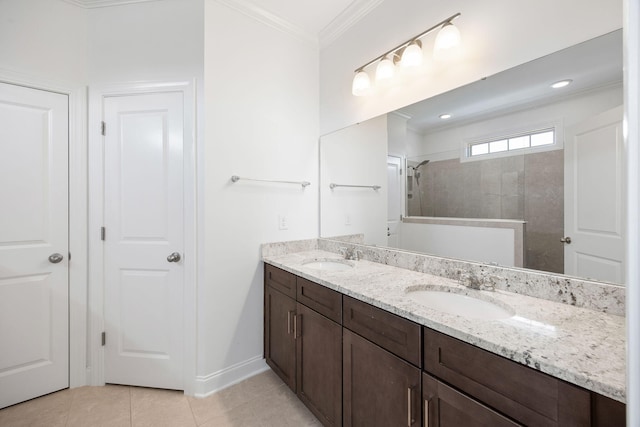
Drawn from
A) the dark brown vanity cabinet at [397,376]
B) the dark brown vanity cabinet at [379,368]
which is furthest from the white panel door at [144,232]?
the dark brown vanity cabinet at [379,368]

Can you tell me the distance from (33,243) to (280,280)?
63.7 inches

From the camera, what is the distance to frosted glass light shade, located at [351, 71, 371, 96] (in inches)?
76.2

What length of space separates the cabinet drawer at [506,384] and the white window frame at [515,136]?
92cm

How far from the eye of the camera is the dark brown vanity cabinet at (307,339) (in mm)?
1367

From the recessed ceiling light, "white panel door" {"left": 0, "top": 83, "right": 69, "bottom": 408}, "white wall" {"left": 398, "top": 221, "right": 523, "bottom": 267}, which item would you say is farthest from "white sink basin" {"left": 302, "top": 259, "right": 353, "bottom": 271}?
"white panel door" {"left": 0, "top": 83, "right": 69, "bottom": 408}

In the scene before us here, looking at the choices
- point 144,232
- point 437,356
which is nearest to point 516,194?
point 437,356

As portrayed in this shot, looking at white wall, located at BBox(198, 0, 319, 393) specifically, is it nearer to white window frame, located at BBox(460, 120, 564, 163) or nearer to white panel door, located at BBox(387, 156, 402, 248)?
white panel door, located at BBox(387, 156, 402, 248)

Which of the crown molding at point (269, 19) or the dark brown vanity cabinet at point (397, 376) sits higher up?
the crown molding at point (269, 19)

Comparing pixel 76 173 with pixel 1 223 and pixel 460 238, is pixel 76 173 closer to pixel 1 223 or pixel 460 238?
pixel 1 223

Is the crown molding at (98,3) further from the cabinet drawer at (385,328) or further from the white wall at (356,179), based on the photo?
the cabinet drawer at (385,328)

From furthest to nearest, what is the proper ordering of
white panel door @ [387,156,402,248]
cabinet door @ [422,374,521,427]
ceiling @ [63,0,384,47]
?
1. ceiling @ [63,0,384,47]
2. white panel door @ [387,156,402,248]
3. cabinet door @ [422,374,521,427]

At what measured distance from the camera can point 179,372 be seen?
6.08 ft

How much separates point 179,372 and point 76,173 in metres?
1.54

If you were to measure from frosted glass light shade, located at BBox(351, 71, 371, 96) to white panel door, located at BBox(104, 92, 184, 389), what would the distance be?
4.25ft
